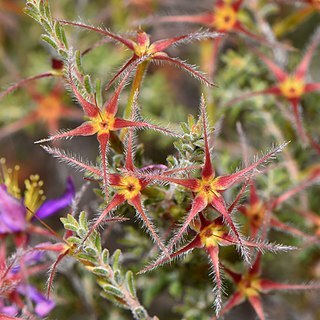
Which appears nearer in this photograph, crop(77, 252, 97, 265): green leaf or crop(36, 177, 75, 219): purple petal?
crop(77, 252, 97, 265): green leaf

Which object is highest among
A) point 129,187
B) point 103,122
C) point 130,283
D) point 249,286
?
point 103,122

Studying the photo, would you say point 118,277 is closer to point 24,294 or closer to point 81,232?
point 81,232

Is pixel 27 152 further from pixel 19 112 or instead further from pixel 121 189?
pixel 121 189

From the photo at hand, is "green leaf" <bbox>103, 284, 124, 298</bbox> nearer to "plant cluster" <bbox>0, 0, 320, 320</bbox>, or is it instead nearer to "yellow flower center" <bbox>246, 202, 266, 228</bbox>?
"plant cluster" <bbox>0, 0, 320, 320</bbox>

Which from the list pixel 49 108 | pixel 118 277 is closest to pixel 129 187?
pixel 118 277

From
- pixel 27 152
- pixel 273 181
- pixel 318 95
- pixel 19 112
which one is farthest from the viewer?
pixel 27 152

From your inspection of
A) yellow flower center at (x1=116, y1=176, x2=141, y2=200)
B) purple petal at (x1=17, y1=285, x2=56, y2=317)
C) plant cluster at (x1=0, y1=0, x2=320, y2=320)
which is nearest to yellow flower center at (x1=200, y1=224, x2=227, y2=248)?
plant cluster at (x1=0, y1=0, x2=320, y2=320)

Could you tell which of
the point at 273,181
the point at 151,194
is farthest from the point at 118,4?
the point at 151,194
